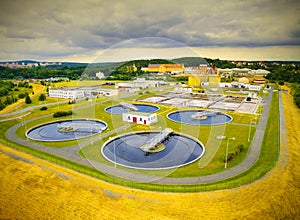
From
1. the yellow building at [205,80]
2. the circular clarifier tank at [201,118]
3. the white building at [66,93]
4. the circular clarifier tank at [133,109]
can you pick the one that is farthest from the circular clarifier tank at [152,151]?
the yellow building at [205,80]

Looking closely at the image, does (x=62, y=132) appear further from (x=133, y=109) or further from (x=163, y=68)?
(x=163, y=68)

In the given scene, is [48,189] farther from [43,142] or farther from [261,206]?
[261,206]

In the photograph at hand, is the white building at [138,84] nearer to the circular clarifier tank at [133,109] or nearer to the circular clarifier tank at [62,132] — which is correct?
the circular clarifier tank at [133,109]

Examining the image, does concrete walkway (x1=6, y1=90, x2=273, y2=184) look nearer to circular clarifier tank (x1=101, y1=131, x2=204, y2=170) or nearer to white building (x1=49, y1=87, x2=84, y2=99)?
circular clarifier tank (x1=101, y1=131, x2=204, y2=170)

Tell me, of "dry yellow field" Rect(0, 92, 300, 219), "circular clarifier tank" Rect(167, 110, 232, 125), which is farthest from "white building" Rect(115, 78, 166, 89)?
"dry yellow field" Rect(0, 92, 300, 219)

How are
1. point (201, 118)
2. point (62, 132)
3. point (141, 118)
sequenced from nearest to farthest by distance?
point (62, 132) < point (141, 118) < point (201, 118)

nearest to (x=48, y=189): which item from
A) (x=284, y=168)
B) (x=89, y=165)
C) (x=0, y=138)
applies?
(x=89, y=165)

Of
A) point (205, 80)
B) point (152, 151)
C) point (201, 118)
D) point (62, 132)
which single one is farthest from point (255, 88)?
point (62, 132)
